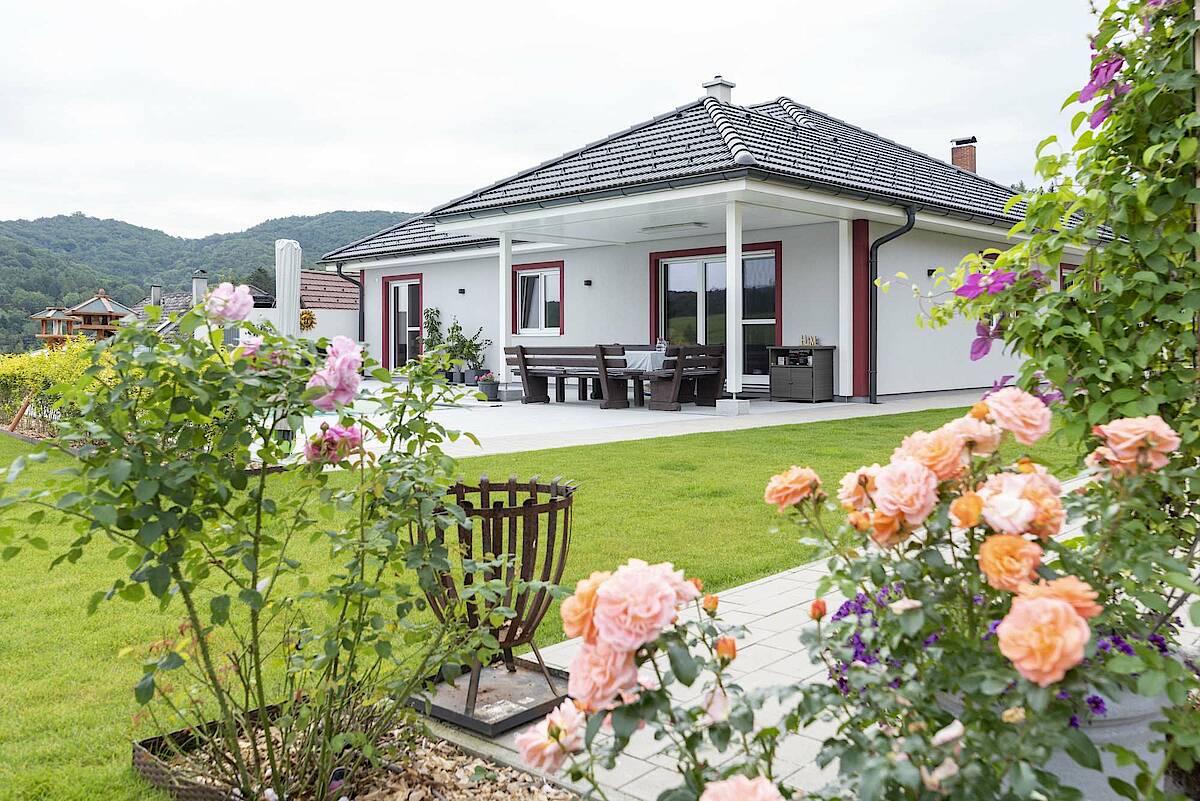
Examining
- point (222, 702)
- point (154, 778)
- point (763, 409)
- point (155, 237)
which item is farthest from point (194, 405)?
point (155, 237)

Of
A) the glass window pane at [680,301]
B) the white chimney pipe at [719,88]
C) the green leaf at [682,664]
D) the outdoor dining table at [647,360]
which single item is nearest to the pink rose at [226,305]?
the green leaf at [682,664]

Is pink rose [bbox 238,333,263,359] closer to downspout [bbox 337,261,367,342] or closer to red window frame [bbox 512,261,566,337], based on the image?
red window frame [bbox 512,261,566,337]

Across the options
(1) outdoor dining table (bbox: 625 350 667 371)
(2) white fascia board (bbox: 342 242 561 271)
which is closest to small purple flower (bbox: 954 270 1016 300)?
(1) outdoor dining table (bbox: 625 350 667 371)

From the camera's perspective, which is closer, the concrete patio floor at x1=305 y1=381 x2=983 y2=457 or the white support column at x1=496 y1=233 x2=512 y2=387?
the concrete patio floor at x1=305 y1=381 x2=983 y2=457

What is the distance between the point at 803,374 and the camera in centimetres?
1309

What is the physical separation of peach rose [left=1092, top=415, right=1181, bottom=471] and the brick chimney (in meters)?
20.0

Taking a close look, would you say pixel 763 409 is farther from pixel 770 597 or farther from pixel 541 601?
pixel 541 601

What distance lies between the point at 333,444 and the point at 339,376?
0.74 feet

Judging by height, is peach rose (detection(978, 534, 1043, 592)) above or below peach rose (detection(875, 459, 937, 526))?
below

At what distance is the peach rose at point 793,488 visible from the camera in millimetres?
1410

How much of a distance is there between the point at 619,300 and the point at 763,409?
463 centimetres

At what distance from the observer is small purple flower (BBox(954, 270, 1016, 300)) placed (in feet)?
7.58

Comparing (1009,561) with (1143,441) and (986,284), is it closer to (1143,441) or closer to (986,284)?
(1143,441)

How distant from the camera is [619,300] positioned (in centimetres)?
1603
